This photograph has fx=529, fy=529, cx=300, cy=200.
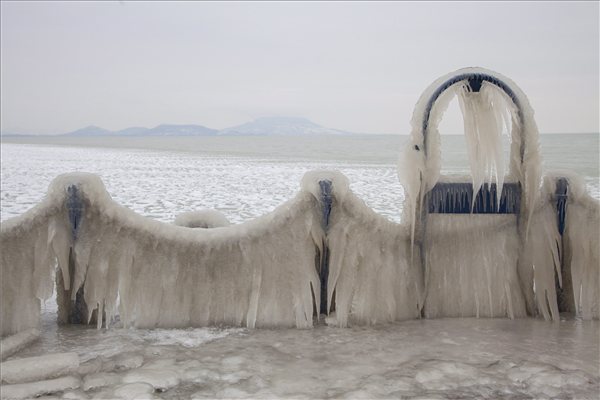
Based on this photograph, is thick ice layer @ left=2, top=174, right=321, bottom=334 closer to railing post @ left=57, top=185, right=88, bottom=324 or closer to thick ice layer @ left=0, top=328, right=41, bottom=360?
railing post @ left=57, top=185, right=88, bottom=324

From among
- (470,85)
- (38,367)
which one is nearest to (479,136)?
(470,85)

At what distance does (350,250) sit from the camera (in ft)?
13.4

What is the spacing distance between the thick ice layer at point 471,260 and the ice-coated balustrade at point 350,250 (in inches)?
0.4

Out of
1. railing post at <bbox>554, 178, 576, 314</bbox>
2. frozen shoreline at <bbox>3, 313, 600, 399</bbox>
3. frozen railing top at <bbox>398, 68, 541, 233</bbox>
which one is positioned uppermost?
frozen railing top at <bbox>398, 68, 541, 233</bbox>

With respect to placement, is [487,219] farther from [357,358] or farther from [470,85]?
[357,358]

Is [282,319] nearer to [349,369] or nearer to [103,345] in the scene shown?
[349,369]

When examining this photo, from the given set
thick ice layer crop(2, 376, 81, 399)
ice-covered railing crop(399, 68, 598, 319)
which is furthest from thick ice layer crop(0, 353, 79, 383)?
ice-covered railing crop(399, 68, 598, 319)

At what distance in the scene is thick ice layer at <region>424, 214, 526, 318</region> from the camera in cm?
430

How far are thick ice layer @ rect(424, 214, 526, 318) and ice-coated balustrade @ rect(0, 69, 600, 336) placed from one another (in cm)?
1

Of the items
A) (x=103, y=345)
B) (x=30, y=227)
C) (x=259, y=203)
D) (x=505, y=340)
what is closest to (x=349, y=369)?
(x=505, y=340)

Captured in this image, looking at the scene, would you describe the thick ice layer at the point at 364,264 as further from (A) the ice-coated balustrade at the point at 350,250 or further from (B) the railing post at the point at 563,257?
(B) the railing post at the point at 563,257

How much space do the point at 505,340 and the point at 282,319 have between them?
165 centimetres

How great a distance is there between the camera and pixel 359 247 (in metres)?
4.09

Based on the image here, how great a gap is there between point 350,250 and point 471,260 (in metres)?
1.05
